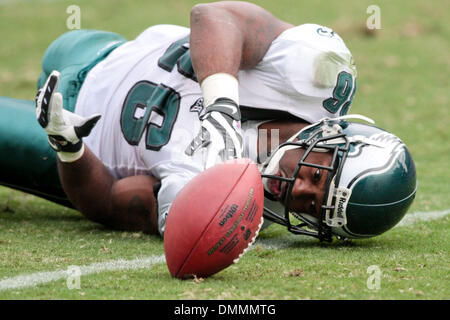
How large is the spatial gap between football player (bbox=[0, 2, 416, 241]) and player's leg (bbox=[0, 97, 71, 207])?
28 mm

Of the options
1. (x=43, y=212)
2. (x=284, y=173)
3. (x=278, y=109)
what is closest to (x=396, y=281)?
(x=284, y=173)

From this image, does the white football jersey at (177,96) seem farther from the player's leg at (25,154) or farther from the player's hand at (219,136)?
the player's hand at (219,136)

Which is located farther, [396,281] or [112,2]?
[112,2]

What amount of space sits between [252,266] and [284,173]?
449 millimetres

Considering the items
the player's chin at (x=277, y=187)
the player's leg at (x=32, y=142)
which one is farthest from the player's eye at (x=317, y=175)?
the player's leg at (x=32, y=142)

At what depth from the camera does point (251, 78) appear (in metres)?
3.38

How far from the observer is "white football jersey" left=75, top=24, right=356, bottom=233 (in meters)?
3.31

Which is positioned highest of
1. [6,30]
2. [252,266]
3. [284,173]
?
[284,173]

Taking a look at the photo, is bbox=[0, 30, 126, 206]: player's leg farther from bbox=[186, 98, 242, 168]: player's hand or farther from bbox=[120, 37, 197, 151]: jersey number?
bbox=[186, 98, 242, 168]: player's hand

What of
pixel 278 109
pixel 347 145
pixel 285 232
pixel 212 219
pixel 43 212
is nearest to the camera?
pixel 212 219

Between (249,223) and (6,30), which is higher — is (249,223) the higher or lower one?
the higher one

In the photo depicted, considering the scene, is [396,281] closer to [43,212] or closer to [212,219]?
[212,219]

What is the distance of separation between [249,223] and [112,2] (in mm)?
10136

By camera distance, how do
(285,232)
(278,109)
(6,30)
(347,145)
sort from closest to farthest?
(347,145), (278,109), (285,232), (6,30)
